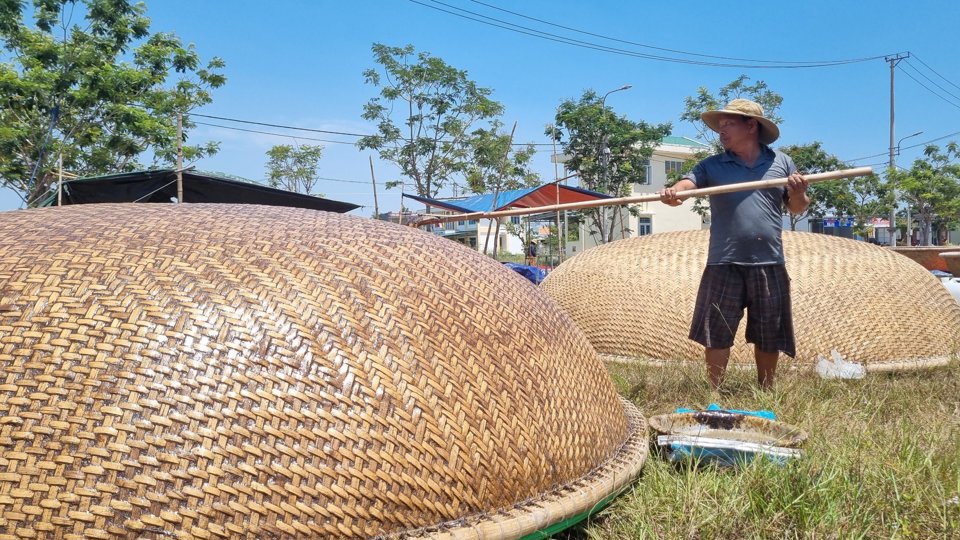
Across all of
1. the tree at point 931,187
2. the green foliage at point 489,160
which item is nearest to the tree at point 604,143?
the green foliage at point 489,160

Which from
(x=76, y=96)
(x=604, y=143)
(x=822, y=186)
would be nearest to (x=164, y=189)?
(x=76, y=96)

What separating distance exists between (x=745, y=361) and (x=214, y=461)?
3.59 metres

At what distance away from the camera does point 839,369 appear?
409 cm

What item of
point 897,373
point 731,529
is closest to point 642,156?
point 897,373

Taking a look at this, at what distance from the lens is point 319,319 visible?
64.3 inches

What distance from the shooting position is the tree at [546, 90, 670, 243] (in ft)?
85.8

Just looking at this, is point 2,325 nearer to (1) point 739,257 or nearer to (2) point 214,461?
(2) point 214,461

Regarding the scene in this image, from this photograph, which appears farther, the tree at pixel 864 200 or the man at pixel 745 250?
the tree at pixel 864 200

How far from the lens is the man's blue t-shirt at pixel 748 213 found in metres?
3.64

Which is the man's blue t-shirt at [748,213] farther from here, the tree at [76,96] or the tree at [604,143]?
the tree at [604,143]

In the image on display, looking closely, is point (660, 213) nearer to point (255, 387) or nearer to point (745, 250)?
point (745, 250)

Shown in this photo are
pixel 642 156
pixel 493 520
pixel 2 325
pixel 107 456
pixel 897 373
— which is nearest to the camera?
pixel 107 456

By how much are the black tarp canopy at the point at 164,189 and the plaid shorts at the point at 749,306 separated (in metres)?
7.53

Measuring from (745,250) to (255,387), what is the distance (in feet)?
9.25
